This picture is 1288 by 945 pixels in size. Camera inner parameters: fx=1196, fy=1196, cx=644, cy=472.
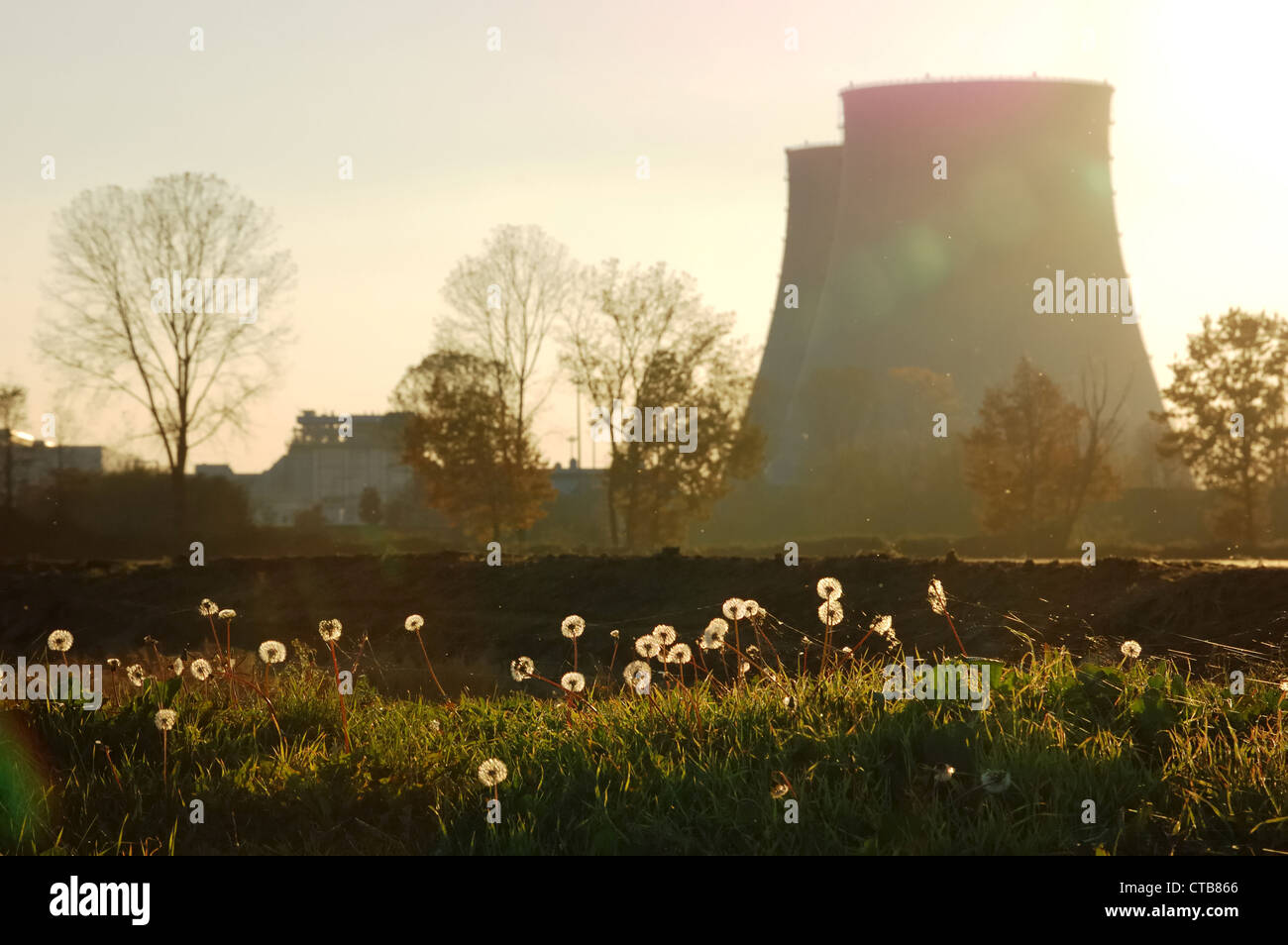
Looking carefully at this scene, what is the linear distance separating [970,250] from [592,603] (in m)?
30.6

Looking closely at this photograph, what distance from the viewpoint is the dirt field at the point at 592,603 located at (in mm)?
9023

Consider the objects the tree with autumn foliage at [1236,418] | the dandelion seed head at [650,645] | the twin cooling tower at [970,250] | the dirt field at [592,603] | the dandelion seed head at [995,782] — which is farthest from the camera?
the twin cooling tower at [970,250]

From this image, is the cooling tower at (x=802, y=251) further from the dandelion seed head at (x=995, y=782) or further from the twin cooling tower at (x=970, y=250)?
Result: the dandelion seed head at (x=995, y=782)

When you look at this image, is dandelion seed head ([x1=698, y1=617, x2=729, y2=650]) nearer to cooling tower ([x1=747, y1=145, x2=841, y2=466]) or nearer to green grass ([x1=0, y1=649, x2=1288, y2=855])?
green grass ([x1=0, y1=649, x2=1288, y2=855])

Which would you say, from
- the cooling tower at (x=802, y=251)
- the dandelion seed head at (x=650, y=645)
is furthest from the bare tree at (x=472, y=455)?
the dandelion seed head at (x=650, y=645)

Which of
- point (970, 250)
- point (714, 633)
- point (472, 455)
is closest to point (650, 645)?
point (714, 633)

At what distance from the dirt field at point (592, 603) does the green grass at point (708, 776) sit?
2253 mm

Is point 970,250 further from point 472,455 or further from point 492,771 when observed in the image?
point 492,771

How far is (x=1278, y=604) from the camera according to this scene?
9.00 m

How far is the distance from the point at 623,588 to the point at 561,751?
823cm

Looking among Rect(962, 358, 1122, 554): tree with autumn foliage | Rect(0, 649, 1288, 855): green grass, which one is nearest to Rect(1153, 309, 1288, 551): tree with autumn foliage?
Rect(962, 358, 1122, 554): tree with autumn foliage

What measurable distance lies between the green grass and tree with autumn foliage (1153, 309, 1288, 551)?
2527 cm

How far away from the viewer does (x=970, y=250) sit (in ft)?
131

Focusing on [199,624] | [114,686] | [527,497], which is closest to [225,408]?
[527,497]
